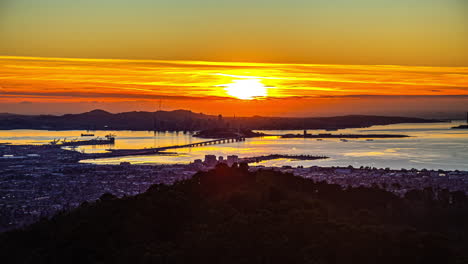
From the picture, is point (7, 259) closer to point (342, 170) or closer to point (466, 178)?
point (466, 178)

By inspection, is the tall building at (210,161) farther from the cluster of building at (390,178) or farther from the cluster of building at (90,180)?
the cluster of building at (390,178)

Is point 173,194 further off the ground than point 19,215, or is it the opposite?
point 173,194

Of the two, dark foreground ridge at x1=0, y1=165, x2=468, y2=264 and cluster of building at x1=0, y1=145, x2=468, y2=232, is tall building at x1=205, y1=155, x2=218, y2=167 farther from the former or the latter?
dark foreground ridge at x1=0, y1=165, x2=468, y2=264

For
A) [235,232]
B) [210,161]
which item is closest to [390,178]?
[210,161]

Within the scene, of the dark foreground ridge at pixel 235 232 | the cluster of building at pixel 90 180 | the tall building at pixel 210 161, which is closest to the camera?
the dark foreground ridge at pixel 235 232

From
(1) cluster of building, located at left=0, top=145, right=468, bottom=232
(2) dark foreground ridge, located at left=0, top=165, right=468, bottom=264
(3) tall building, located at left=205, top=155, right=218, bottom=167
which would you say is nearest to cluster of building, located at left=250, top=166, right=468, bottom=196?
(1) cluster of building, located at left=0, top=145, right=468, bottom=232

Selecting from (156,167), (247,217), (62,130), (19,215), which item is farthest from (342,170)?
(62,130)

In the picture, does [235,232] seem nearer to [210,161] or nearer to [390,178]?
[390,178]

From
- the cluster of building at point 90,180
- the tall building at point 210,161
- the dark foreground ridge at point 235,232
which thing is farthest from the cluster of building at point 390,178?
the dark foreground ridge at point 235,232
